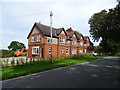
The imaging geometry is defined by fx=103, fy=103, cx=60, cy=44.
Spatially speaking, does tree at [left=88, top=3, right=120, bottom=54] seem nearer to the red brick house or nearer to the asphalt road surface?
the red brick house

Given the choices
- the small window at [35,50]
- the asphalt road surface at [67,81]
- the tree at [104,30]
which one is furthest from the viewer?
the small window at [35,50]

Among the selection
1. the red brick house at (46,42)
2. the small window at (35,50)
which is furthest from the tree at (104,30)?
the small window at (35,50)

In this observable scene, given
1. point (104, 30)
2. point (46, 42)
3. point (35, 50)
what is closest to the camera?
point (104, 30)

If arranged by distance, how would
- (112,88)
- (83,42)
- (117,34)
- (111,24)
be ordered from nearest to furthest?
(112,88) → (117,34) → (111,24) → (83,42)

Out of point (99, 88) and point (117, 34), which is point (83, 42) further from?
point (99, 88)

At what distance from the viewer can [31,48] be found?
29.4 m

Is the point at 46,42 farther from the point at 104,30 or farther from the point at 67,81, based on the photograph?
the point at 67,81

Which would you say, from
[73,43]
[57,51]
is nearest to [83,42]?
[73,43]

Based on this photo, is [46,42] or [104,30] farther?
[46,42]

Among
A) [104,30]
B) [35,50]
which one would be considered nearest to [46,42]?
[35,50]

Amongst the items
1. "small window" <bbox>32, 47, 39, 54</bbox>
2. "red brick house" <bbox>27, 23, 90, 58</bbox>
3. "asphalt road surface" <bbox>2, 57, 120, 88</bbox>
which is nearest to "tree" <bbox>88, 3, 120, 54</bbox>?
"red brick house" <bbox>27, 23, 90, 58</bbox>

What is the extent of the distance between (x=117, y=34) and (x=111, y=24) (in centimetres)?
319

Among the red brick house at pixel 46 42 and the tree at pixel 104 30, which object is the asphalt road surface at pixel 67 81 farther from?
the red brick house at pixel 46 42

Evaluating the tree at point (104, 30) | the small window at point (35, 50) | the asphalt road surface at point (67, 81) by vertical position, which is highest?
the tree at point (104, 30)
